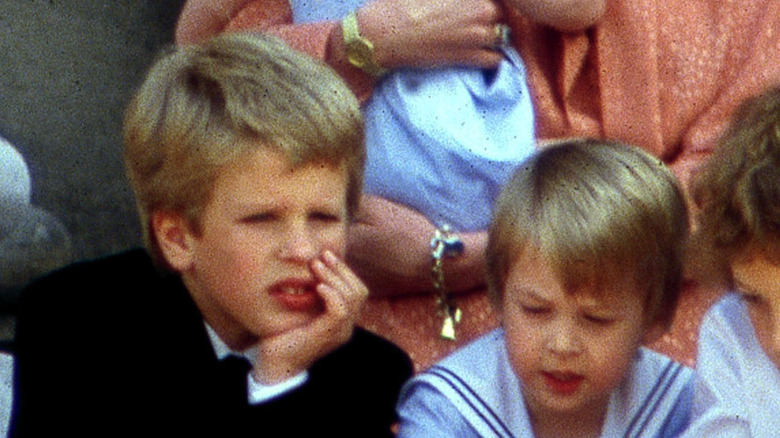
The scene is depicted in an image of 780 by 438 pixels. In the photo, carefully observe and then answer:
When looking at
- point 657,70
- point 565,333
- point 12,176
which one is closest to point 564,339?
point 565,333

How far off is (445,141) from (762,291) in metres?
0.51

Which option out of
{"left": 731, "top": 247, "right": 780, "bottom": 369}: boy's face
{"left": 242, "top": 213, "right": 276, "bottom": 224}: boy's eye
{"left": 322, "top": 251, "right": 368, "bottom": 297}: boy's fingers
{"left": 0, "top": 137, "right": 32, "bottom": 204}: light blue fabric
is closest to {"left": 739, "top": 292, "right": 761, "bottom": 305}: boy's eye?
{"left": 731, "top": 247, "right": 780, "bottom": 369}: boy's face

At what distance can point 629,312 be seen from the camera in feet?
6.03

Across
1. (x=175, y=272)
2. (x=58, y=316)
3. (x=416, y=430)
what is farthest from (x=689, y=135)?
(x=58, y=316)

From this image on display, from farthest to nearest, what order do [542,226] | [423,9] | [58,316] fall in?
[423,9]
[58,316]
[542,226]

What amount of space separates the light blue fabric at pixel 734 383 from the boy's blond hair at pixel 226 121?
1.63 feet

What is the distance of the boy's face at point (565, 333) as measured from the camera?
1801 mm

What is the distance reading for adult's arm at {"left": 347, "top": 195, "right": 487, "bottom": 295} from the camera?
2.06m

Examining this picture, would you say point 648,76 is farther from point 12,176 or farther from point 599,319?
point 12,176

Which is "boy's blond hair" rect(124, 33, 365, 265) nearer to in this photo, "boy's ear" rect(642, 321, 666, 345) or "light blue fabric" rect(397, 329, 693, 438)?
"light blue fabric" rect(397, 329, 693, 438)

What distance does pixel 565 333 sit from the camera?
179 centimetres

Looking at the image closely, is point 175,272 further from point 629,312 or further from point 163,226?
point 629,312

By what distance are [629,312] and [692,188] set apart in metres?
0.24

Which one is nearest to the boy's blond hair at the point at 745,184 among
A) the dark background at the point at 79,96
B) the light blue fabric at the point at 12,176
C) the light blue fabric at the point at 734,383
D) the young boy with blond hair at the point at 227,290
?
the light blue fabric at the point at 734,383
